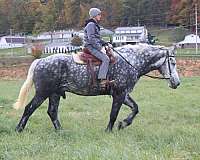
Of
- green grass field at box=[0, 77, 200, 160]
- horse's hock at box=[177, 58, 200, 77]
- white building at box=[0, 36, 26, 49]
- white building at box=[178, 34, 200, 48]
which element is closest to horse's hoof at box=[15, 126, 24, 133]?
green grass field at box=[0, 77, 200, 160]

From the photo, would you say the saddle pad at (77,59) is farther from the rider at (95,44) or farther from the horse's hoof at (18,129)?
the horse's hoof at (18,129)

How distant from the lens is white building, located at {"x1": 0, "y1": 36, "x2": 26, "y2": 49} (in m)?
107

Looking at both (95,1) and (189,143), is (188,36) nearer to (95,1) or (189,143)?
(95,1)

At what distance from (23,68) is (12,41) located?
2167 inches

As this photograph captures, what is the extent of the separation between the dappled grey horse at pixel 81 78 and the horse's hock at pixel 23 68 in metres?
35.4

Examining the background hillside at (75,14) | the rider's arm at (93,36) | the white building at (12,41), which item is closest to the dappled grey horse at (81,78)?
the rider's arm at (93,36)

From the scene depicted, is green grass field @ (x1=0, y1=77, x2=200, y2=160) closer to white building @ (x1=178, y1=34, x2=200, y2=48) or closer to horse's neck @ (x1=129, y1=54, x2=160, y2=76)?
horse's neck @ (x1=129, y1=54, x2=160, y2=76)

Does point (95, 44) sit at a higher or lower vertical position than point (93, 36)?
lower

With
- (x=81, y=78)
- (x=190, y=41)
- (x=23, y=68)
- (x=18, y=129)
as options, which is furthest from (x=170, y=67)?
(x=190, y=41)

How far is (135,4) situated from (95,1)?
35.7ft

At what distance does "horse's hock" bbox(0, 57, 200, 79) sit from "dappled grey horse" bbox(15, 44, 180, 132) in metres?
35.4

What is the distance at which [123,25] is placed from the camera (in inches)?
4717

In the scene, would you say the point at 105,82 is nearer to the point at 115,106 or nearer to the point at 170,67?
the point at 115,106

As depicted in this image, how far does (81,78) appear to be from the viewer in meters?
10.0
